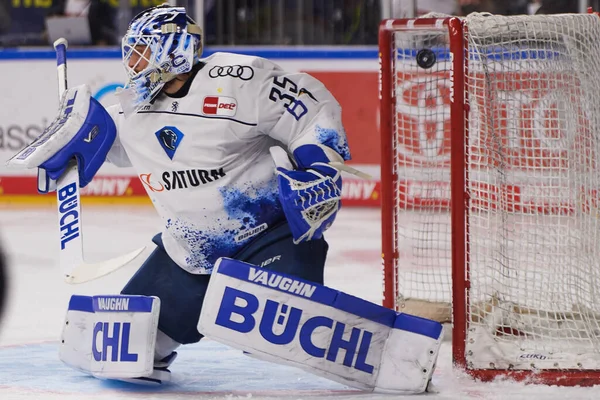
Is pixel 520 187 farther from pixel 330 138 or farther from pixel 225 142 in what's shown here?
pixel 225 142

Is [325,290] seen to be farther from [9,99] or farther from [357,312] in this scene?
[9,99]

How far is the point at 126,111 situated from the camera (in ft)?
10.8

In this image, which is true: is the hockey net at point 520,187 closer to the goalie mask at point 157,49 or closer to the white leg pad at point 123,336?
the goalie mask at point 157,49

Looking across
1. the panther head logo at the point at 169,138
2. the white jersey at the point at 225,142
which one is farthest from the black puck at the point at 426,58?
the panther head logo at the point at 169,138

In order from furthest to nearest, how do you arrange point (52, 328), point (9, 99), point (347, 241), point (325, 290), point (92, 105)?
1. point (9, 99)
2. point (347, 241)
3. point (52, 328)
4. point (92, 105)
5. point (325, 290)

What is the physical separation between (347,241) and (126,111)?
8.84 feet

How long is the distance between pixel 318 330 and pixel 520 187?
0.99 metres

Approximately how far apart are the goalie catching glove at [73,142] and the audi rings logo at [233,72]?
352 mm

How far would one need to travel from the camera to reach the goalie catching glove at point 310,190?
2.96 meters

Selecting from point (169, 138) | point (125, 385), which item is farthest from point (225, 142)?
point (125, 385)

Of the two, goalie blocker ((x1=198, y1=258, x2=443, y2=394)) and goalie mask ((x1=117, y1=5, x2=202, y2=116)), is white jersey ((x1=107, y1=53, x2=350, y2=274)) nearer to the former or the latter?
goalie mask ((x1=117, y1=5, x2=202, y2=116))

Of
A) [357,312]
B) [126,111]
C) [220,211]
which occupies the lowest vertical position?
[357,312]

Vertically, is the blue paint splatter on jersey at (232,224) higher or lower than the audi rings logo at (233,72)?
lower

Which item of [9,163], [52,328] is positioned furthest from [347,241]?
[9,163]
